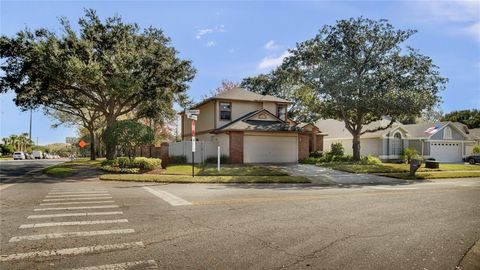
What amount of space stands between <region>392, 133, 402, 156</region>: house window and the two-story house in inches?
501

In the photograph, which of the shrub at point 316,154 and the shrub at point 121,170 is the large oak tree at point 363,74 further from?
the shrub at point 121,170

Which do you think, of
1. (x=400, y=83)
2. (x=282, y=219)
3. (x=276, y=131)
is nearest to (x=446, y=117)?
(x=400, y=83)

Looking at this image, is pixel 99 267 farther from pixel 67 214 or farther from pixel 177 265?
pixel 67 214

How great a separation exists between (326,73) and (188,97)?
613 inches

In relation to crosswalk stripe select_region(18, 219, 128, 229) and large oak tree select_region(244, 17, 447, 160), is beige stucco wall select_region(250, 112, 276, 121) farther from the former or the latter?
crosswalk stripe select_region(18, 219, 128, 229)

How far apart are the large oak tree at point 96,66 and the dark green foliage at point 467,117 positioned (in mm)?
60445

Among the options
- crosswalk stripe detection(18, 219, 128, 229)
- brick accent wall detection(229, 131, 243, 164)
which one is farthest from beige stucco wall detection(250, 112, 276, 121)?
crosswalk stripe detection(18, 219, 128, 229)

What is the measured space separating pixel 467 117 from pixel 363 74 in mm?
56599

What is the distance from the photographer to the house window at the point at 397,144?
132ft

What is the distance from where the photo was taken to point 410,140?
43.2 metres

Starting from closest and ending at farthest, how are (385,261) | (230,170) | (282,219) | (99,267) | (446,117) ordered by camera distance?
(99,267), (385,261), (282,219), (230,170), (446,117)

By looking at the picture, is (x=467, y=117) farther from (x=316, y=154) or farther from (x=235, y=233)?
(x=235, y=233)

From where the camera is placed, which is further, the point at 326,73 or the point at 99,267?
the point at 326,73

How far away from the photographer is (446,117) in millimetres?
79188
